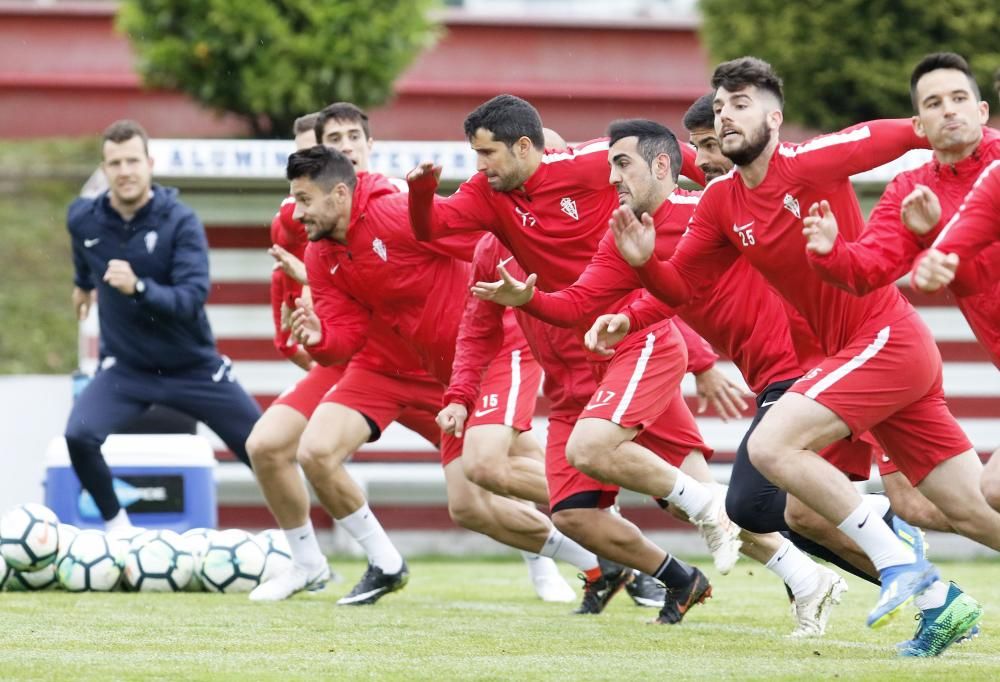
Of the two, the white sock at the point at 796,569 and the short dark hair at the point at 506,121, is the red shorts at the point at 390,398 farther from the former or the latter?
the white sock at the point at 796,569

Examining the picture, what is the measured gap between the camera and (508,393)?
927cm

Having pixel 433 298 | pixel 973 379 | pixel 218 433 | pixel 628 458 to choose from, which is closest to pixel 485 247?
pixel 433 298

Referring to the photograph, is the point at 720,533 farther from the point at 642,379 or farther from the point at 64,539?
the point at 64,539

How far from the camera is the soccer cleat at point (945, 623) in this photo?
6879 millimetres

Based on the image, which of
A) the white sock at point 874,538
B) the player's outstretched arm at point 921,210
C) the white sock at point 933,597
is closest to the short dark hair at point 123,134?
the white sock at point 874,538

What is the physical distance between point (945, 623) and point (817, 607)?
1013mm

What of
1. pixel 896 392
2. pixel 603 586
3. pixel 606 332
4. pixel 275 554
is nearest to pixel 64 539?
pixel 275 554

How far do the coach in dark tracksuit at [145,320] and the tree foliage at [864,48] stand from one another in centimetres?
913

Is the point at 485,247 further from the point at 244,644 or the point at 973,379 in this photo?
the point at 973,379

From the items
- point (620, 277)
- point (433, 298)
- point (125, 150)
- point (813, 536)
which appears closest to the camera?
point (813, 536)

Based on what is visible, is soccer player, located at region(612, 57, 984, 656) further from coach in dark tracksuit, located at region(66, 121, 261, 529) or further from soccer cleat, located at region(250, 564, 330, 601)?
coach in dark tracksuit, located at region(66, 121, 261, 529)

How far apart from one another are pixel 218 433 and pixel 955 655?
582 cm

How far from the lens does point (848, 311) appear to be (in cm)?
729

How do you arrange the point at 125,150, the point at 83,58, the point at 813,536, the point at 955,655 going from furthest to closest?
the point at 83,58
the point at 125,150
the point at 813,536
the point at 955,655
